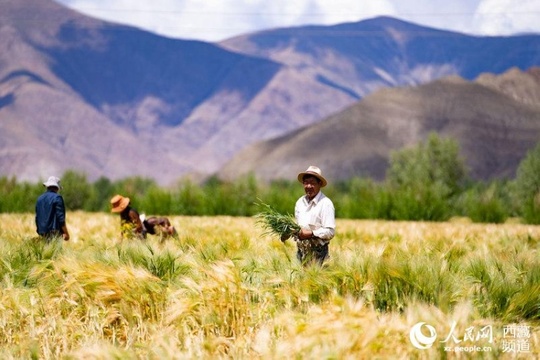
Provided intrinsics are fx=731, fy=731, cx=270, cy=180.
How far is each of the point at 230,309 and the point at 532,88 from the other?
18136 cm

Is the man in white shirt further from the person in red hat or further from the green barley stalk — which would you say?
the person in red hat

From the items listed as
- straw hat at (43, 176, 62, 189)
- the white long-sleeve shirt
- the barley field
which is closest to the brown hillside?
straw hat at (43, 176, 62, 189)

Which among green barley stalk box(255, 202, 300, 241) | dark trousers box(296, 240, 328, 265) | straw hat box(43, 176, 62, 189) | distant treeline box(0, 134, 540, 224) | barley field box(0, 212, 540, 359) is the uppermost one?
distant treeline box(0, 134, 540, 224)

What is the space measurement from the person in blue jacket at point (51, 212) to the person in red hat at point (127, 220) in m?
0.81

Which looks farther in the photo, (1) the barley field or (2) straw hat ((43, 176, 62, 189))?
(2) straw hat ((43, 176, 62, 189))

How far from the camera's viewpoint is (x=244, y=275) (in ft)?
22.4

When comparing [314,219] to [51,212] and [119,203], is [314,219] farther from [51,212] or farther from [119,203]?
[51,212]

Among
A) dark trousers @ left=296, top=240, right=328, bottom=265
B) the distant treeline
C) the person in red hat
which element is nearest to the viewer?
dark trousers @ left=296, top=240, right=328, bottom=265

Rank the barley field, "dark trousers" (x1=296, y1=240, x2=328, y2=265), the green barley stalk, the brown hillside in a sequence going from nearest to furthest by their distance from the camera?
the barley field → the green barley stalk → "dark trousers" (x1=296, y1=240, x2=328, y2=265) → the brown hillside

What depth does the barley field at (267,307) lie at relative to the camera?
4.77 metres

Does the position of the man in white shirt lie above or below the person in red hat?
below

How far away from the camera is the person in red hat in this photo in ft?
37.1

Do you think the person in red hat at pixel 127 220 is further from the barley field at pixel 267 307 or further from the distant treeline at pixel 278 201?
the distant treeline at pixel 278 201

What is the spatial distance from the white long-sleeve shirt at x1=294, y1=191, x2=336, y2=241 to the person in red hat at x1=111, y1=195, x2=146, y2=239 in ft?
13.9
